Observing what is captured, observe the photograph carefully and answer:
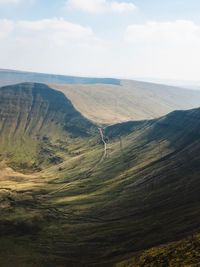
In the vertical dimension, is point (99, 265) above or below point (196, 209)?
below

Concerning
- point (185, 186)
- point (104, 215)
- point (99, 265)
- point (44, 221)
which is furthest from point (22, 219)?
point (185, 186)

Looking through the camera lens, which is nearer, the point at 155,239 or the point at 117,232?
the point at 155,239

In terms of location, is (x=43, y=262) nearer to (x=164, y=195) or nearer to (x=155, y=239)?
(x=155, y=239)

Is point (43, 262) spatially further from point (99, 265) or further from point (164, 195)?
point (164, 195)

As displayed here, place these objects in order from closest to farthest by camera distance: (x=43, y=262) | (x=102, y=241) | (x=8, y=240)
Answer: (x=43, y=262), (x=102, y=241), (x=8, y=240)

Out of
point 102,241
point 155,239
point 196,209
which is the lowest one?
point 102,241

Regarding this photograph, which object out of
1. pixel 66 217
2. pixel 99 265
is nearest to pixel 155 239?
pixel 99 265

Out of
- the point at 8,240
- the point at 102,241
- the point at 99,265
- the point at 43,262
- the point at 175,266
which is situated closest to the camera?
the point at 175,266

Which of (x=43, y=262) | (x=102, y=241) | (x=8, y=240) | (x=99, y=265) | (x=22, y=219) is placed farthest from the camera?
(x=22, y=219)

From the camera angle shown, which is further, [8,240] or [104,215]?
[104,215]
